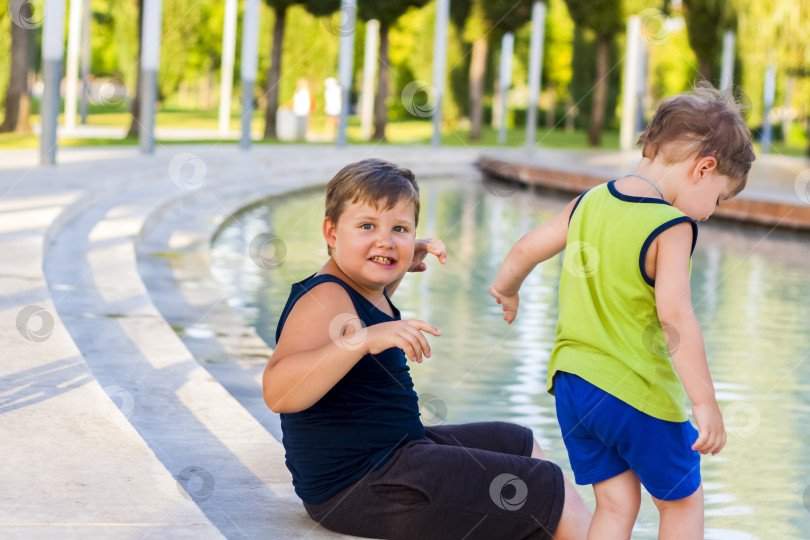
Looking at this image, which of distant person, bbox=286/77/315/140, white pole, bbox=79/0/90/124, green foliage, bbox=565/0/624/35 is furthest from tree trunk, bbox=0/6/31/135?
green foliage, bbox=565/0/624/35

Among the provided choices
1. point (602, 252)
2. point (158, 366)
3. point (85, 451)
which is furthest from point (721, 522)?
point (158, 366)

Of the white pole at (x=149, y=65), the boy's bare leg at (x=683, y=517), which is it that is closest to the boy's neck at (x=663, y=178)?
the boy's bare leg at (x=683, y=517)

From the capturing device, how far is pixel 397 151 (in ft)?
78.0

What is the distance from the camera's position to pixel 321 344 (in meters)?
2.76

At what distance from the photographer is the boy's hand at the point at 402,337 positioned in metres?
2.52

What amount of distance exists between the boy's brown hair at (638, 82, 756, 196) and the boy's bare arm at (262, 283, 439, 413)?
2.53ft

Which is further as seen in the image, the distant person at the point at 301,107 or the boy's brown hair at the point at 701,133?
the distant person at the point at 301,107

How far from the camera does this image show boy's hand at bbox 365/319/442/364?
8.26 feet

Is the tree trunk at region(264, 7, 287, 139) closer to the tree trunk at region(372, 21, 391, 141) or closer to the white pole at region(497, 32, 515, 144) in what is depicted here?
the tree trunk at region(372, 21, 391, 141)

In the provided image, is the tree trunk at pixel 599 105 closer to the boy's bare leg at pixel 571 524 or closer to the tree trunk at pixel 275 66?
the tree trunk at pixel 275 66

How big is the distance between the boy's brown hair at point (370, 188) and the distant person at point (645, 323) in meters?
0.45

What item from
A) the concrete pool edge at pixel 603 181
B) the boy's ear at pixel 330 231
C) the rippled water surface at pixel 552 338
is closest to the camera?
the boy's ear at pixel 330 231

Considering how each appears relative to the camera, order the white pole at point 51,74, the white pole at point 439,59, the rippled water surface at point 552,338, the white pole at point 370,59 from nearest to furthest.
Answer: the rippled water surface at point 552,338
the white pole at point 51,74
the white pole at point 439,59
the white pole at point 370,59

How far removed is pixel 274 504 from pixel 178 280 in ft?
16.0
